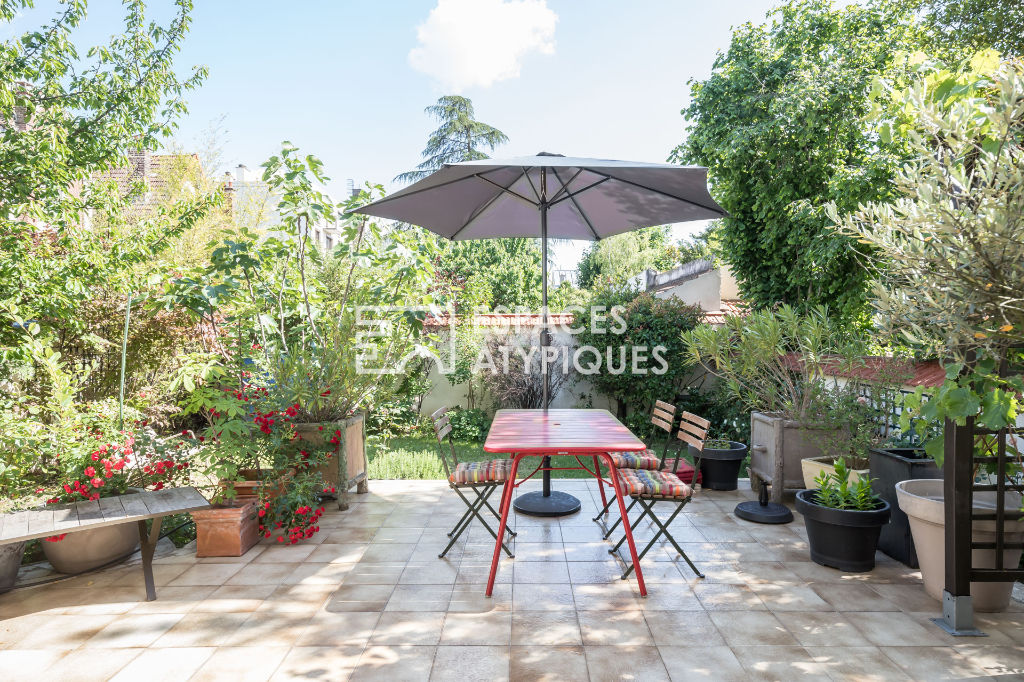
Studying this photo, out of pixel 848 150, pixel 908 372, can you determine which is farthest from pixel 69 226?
pixel 848 150

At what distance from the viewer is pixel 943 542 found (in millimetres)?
2912

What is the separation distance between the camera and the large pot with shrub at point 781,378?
4.54m

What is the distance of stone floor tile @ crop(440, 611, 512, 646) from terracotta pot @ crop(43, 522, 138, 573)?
2234 millimetres

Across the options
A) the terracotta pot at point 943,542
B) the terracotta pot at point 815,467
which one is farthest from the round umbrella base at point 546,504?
the terracotta pot at point 943,542

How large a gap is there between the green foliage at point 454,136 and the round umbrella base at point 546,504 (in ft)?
55.0

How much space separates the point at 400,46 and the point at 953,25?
341 inches

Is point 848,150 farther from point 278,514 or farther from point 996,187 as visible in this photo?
point 278,514

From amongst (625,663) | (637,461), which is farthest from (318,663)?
(637,461)

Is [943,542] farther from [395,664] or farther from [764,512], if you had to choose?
[395,664]

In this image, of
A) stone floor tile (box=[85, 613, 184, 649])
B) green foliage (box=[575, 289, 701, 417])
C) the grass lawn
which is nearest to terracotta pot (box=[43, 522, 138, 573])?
stone floor tile (box=[85, 613, 184, 649])

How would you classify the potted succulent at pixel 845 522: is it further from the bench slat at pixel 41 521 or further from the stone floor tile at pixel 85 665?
the bench slat at pixel 41 521

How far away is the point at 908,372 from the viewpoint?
416 centimetres

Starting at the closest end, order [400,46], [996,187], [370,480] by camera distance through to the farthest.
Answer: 1. [996,187]
2. [370,480]
3. [400,46]

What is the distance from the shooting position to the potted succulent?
3371mm
